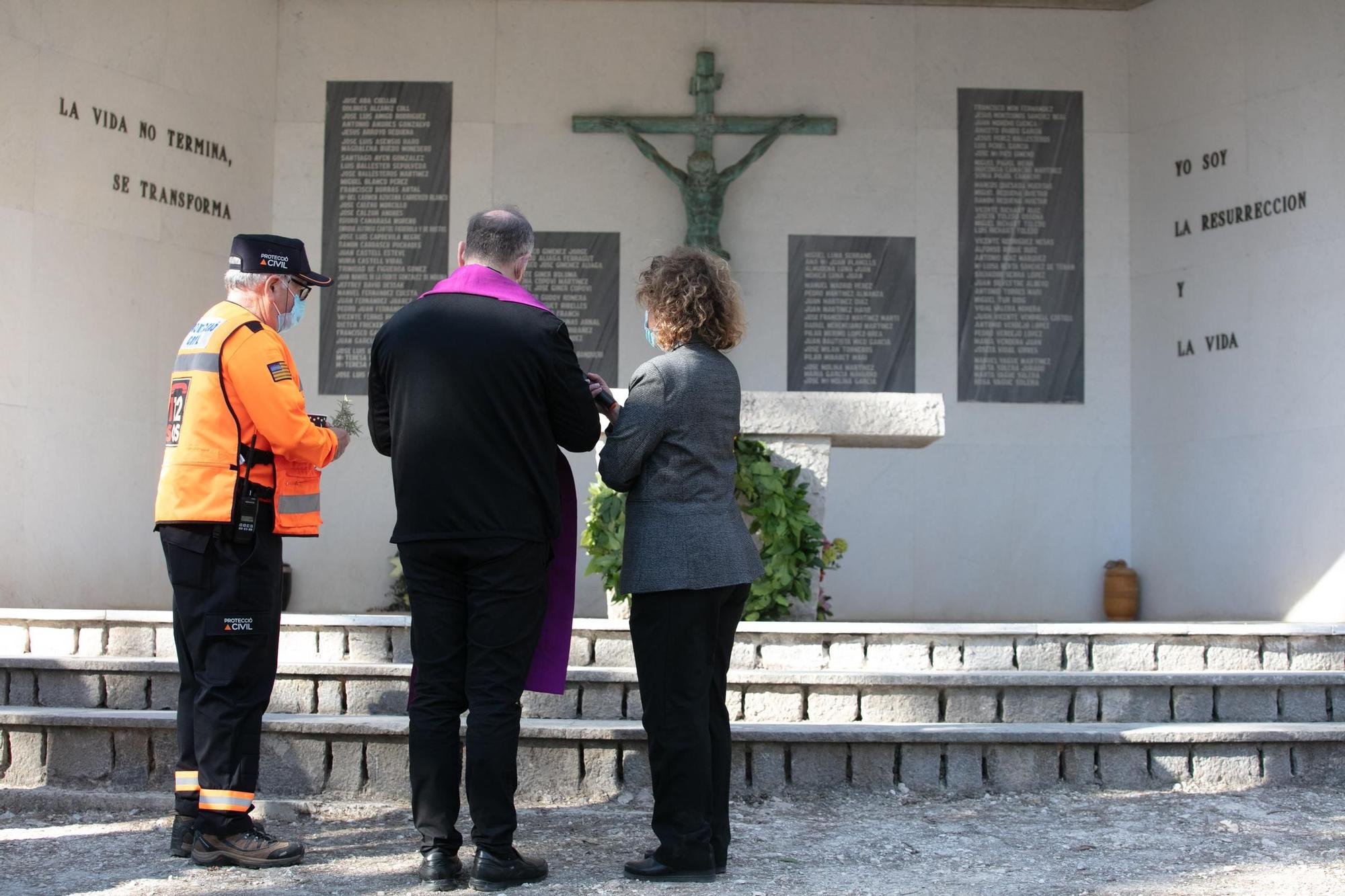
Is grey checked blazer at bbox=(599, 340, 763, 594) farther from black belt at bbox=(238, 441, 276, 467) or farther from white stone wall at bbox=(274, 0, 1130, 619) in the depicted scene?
white stone wall at bbox=(274, 0, 1130, 619)

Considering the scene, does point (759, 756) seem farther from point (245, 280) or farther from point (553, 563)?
point (245, 280)

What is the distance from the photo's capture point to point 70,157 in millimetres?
6785

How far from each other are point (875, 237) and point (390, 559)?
11.4 feet

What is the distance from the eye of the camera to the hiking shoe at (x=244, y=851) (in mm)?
2965

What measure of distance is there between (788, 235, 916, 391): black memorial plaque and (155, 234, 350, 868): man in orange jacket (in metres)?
5.23

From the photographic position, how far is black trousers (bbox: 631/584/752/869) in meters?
2.91

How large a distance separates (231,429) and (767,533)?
218cm

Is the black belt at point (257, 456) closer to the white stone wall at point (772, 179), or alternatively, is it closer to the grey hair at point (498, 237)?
the grey hair at point (498, 237)

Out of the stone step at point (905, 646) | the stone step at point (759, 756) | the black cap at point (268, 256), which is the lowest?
the stone step at point (759, 756)

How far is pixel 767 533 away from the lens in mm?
4754

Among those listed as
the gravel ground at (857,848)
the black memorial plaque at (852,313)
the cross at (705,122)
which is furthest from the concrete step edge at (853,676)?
the cross at (705,122)

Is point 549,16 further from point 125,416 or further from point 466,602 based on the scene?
point 466,602

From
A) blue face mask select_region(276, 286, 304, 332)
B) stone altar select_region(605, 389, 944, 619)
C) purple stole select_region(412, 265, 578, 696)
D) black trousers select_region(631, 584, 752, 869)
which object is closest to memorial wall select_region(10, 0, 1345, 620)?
stone altar select_region(605, 389, 944, 619)

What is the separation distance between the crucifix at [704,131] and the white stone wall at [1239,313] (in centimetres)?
208
